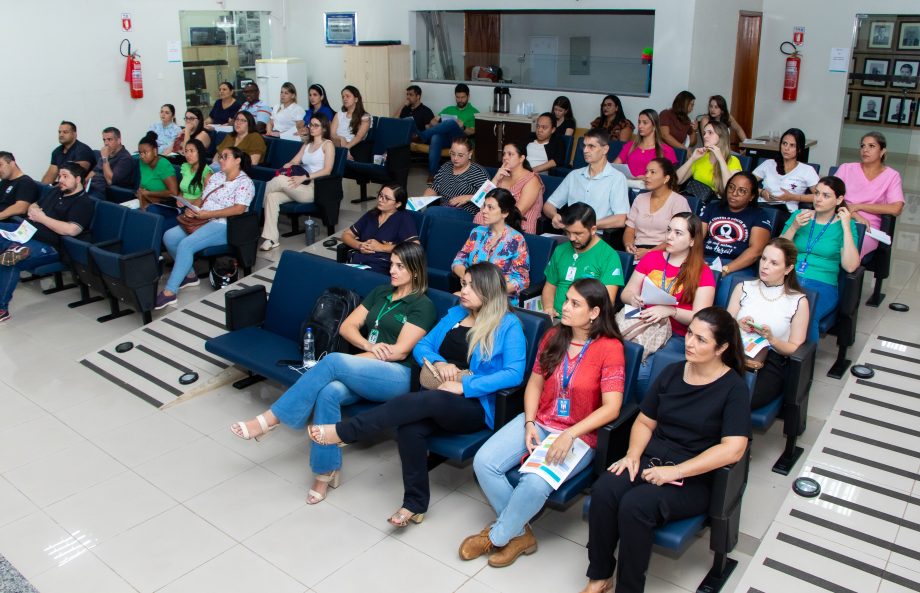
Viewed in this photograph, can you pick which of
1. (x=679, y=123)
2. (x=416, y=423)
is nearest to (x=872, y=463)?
(x=416, y=423)

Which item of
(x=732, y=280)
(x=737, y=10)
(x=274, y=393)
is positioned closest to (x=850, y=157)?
(x=737, y=10)

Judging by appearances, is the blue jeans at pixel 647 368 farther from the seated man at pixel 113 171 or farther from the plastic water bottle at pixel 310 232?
the seated man at pixel 113 171

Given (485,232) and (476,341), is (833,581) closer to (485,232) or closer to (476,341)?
(476,341)

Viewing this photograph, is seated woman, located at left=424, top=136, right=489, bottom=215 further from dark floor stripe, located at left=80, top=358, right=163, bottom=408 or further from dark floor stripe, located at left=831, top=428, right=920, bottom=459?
dark floor stripe, located at left=831, top=428, right=920, bottom=459

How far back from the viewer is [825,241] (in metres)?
5.00

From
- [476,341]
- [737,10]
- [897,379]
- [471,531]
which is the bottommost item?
[471,531]

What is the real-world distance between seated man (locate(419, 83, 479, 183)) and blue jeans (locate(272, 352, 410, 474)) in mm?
5985

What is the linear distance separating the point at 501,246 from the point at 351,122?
5135 mm

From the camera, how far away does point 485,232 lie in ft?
17.2

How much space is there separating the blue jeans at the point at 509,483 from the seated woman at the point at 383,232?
93.4 inches

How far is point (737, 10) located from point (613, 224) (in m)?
5.62

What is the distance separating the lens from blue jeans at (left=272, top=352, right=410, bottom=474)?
4.02m

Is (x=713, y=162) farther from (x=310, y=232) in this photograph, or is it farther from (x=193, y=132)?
(x=193, y=132)

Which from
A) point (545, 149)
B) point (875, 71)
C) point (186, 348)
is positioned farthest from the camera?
point (875, 71)
